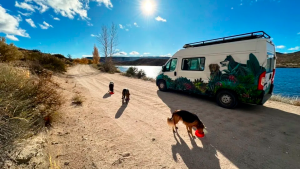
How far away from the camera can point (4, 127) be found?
6.17 ft

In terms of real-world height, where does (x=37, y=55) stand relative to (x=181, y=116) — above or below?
above

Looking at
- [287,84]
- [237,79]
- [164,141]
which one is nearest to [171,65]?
[237,79]

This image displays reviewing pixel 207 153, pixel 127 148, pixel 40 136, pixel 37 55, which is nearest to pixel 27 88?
pixel 40 136

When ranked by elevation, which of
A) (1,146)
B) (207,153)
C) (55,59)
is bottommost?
(207,153)

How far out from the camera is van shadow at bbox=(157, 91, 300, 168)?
2189 mm

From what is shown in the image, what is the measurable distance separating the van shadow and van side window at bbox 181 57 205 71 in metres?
2.00

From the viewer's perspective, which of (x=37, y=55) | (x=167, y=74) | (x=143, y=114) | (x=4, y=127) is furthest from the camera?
(x=37, y=55)

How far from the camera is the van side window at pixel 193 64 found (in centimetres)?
551

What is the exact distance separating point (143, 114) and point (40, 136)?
2.52 metres

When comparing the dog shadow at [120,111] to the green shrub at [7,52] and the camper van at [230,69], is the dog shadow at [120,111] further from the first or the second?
the green shrub at [7,52]

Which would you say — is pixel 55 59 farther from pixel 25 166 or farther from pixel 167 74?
pixel 25 166

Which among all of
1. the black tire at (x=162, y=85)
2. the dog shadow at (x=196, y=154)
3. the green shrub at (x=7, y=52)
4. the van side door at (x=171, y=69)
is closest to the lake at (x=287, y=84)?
the black tire at (x=162, y=85)

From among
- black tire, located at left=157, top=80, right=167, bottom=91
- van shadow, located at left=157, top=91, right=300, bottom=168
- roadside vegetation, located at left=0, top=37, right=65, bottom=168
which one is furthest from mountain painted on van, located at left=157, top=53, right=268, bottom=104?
roadside vegetation, located at left=0, top=37, right=65, bottom=168

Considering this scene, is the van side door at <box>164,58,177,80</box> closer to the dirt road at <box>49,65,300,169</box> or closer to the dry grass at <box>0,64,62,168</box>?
the dirt road at <box>49,65,300,169</box>
